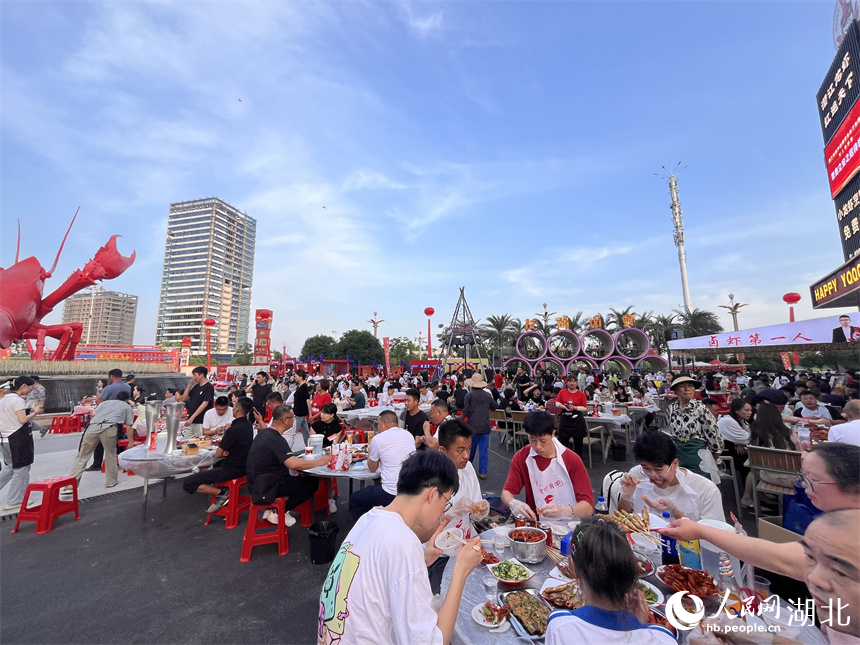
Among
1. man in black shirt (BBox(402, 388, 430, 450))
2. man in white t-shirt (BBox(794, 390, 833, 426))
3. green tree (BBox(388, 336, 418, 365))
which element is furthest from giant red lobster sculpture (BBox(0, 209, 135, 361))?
green tree (BBox(388, 336, 418, 365))

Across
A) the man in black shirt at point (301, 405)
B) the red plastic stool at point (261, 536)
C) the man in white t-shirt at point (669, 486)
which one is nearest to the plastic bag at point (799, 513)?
the man in white t-shirt at point (669, 486)

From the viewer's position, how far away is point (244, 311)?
11469 cm

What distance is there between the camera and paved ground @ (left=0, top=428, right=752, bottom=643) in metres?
2.99

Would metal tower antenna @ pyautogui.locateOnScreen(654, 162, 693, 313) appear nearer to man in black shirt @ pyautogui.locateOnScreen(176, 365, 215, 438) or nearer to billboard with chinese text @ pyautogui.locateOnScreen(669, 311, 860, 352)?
billboard with chinese text @ pyautogui.locateOnScreen(669, 311, 860, 352)

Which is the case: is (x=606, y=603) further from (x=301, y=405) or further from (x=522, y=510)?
(x=301, y=405)

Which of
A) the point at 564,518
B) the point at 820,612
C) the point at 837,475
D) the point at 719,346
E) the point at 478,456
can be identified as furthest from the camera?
the point at 719,346

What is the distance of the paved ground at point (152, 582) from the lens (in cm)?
299

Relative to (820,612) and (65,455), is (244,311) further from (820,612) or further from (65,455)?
(820,612)

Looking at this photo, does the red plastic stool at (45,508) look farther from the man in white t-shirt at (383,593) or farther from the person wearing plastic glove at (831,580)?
the person wearing plastic glove at (831,580)

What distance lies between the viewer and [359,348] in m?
50.4

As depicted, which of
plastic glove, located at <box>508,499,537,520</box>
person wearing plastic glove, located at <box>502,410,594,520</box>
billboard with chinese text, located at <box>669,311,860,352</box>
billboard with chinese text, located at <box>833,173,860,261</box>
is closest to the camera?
plastic glove, located at <box>508,499,537,520</box>

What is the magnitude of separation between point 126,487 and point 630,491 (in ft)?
26.9

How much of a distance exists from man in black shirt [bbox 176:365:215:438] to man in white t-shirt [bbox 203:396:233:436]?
2.65ft

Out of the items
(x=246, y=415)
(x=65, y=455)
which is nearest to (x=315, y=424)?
(x=246, y=415)
